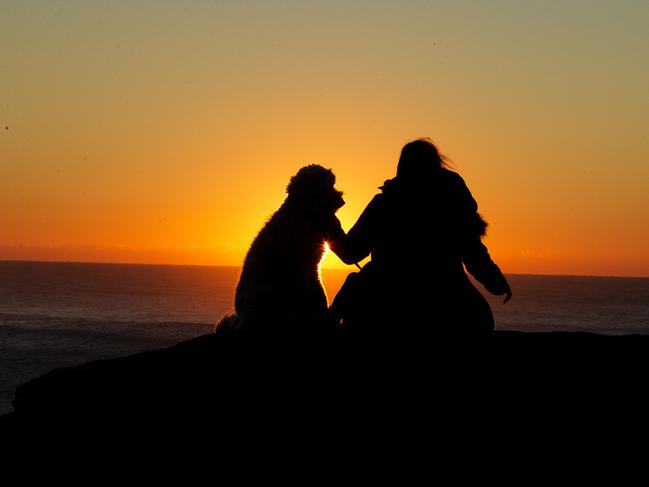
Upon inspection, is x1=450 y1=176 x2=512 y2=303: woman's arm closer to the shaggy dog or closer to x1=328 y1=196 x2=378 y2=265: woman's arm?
x1=328 y1=196 x2=378 y2=265: woman's arm

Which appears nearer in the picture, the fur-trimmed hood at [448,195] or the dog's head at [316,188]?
the fur-trimmed hood at [448,195]

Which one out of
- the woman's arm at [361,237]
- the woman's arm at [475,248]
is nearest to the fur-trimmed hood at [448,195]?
the woman's arm at [475,248]

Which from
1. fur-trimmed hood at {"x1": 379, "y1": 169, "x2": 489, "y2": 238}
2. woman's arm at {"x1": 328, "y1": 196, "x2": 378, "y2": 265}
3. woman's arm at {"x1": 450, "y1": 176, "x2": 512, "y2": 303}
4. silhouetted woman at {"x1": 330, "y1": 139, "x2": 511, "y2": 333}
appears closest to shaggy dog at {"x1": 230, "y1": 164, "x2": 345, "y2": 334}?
woman's arm at {"x1": 328, "y1": 196, "x2": 378, "y2": 265}

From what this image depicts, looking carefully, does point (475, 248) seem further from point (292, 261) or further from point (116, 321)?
point (116, 321)

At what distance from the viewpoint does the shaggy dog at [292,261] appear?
6727 mm

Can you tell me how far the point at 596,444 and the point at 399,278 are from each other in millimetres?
1680

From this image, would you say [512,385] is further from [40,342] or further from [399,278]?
[40,342]

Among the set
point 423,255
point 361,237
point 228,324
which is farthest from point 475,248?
point 228,324

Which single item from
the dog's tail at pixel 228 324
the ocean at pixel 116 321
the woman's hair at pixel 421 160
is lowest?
the ocean at pixel 116 321

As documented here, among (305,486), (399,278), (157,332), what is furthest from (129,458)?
(157,332)

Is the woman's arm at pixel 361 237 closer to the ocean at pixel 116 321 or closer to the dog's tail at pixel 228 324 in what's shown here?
the dog's tail at pixel 228 324

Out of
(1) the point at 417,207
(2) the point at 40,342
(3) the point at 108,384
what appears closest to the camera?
(1) the point at 417,207

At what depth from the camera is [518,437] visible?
5051mm

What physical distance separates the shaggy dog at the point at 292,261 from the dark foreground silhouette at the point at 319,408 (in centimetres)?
37
